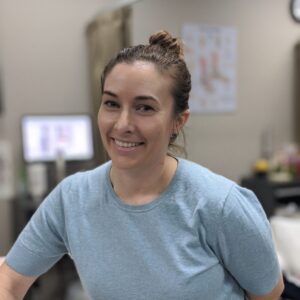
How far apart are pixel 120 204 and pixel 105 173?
0.12m

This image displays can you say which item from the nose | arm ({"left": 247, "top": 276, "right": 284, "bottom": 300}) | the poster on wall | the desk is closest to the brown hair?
the nose

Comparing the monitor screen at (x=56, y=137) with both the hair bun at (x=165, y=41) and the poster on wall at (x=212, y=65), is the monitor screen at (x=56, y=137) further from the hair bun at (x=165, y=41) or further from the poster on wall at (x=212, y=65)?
the hair bun at (x=165, y=41)

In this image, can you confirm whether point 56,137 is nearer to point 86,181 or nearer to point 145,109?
point 86,181

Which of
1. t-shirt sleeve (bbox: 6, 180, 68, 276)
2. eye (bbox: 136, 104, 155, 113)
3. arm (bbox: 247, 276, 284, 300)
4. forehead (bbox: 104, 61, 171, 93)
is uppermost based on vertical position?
forehead (bbox: 104, 61, 171, 93)

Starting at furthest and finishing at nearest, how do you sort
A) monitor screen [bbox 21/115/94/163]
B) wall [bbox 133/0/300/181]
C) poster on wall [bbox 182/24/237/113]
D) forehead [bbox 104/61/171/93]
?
1. wall [bbox 133/0/300/181]
2. poster on wall [bbox 182/24/237/113]
3. monitor screen [bbox 21/115/94/163]
4. forehead [bbox 104/61/171/93]

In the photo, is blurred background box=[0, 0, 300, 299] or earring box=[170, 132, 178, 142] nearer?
earring box=[170, 132, 178, 142]

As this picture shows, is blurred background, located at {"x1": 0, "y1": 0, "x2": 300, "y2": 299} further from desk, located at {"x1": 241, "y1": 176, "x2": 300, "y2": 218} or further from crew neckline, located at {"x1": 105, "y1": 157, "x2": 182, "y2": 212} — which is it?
crew neckline, located at {"x1": 105, "y1": 157, "x2": 182, "y2": 212}

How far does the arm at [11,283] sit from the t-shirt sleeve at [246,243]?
20.8 inches

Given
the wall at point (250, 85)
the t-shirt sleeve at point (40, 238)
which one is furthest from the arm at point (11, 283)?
the wall at point (250, 85)

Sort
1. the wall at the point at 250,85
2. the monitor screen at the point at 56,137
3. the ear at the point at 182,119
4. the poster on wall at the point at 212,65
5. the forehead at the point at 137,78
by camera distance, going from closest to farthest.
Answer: the forehead at the point at 137,78, the ear at the point at 182,119, the monitor screen at the point at 56,137, the poster on wall at the point at 212,65, the wall at the point at 250,85

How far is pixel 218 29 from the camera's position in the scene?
11.8ft

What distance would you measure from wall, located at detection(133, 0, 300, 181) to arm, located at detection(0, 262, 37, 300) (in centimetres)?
250

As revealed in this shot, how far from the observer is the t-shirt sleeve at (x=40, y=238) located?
1.11m

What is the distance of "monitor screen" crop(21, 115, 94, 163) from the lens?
2.93 m
